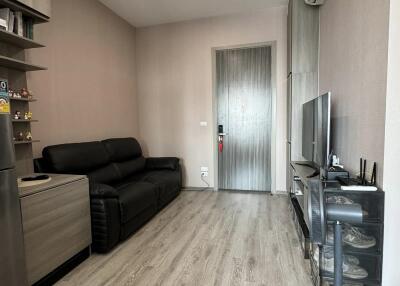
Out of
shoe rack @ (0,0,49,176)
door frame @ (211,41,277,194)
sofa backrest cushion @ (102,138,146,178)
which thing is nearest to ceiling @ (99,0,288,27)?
door frame @ (211,41,277,194)

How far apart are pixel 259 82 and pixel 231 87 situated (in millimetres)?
463

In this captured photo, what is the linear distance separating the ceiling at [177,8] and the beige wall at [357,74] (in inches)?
53.1

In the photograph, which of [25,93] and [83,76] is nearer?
[25,93]

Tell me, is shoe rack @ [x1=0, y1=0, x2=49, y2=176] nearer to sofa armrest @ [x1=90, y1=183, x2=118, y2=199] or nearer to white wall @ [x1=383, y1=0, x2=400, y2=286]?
sofa armrest @ [x1=90, y1=183, x2=118, y2=199]

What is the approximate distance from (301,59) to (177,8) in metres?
2.05

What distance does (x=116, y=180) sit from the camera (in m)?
3.31

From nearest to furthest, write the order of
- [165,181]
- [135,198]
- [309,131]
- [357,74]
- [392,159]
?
[392,159]
[357,74]
[309,131]
[135,198]
[165,181]

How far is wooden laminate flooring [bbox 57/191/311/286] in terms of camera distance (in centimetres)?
195

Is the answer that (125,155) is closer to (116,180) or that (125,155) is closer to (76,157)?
(116,180)

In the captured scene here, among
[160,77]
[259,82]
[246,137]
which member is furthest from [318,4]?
[160,77]

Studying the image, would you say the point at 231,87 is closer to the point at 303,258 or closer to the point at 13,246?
the point at 303,258

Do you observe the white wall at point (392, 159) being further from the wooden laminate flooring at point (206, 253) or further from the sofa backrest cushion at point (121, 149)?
the sofa backrest cushion at point (121, 149)

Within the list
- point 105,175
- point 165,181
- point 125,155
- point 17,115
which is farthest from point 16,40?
point 165,181

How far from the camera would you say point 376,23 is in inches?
61.9
